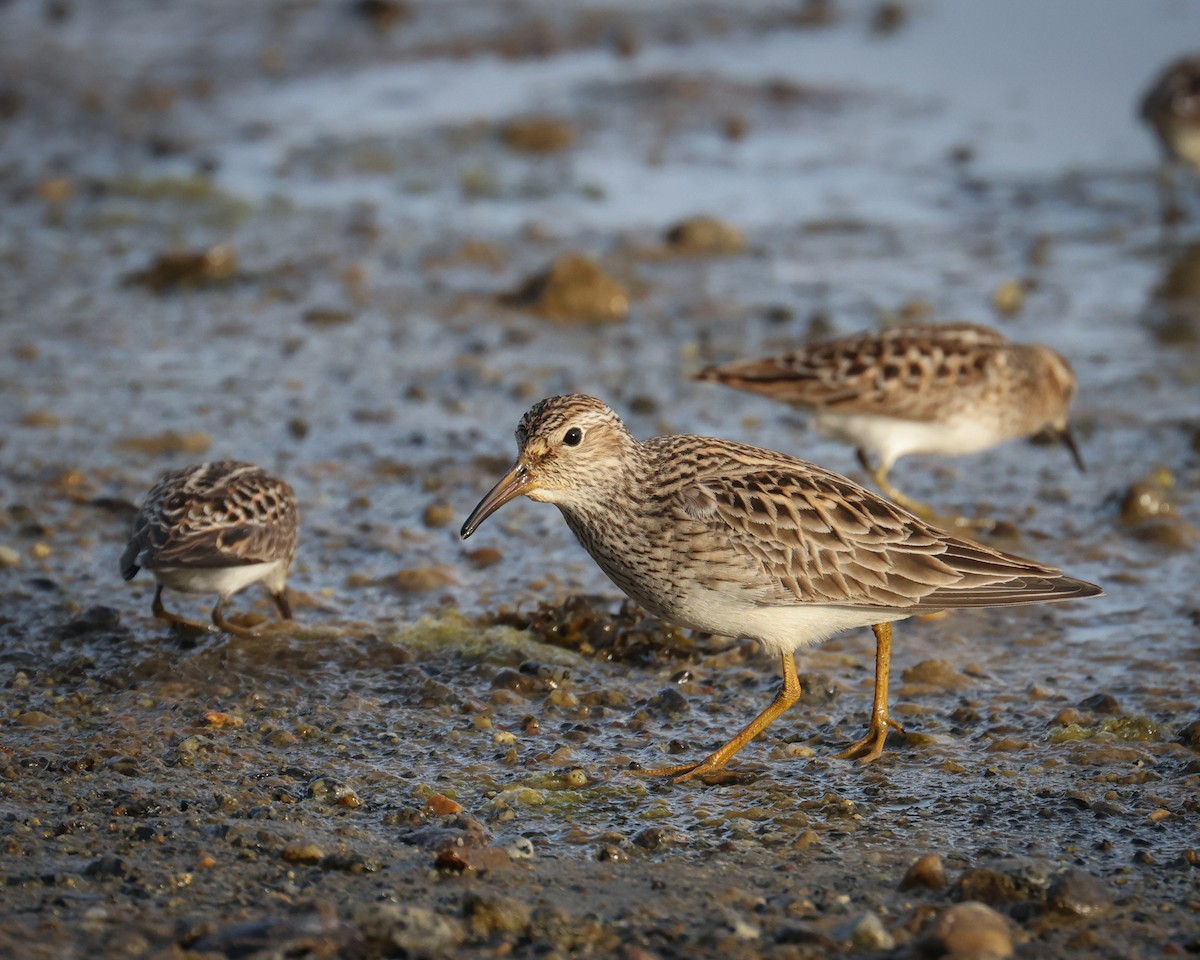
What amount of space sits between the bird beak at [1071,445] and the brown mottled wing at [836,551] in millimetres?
3199

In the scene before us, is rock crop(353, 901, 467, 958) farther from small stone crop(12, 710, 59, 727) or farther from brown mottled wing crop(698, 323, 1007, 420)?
brown mottled wing crop(698, 323, 1007, 420)

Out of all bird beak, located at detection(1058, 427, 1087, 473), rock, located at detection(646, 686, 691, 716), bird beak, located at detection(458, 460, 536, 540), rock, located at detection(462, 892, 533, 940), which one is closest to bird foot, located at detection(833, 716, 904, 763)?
rock, located at detection(646, 686, 691, 716)

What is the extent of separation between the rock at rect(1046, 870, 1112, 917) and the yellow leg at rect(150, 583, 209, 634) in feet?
13.3

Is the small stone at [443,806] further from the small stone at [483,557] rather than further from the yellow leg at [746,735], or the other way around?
the small stone at [483,557]

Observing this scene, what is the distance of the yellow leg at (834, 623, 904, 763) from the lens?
649 cm

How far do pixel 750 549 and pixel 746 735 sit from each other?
73 cm

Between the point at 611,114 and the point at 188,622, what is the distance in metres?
10.9

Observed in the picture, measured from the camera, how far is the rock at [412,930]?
4836 millimetres

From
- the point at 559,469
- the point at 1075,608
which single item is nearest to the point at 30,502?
the point at 559,469

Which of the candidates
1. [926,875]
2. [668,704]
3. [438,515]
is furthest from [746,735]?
[438,515]

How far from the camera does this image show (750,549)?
253 inches

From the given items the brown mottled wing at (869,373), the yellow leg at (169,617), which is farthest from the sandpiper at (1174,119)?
the yellow leg at (169,617)

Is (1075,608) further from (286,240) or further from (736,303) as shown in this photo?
(286,240)

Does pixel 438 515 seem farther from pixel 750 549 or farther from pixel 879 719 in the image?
Answer: pixel 879 719
